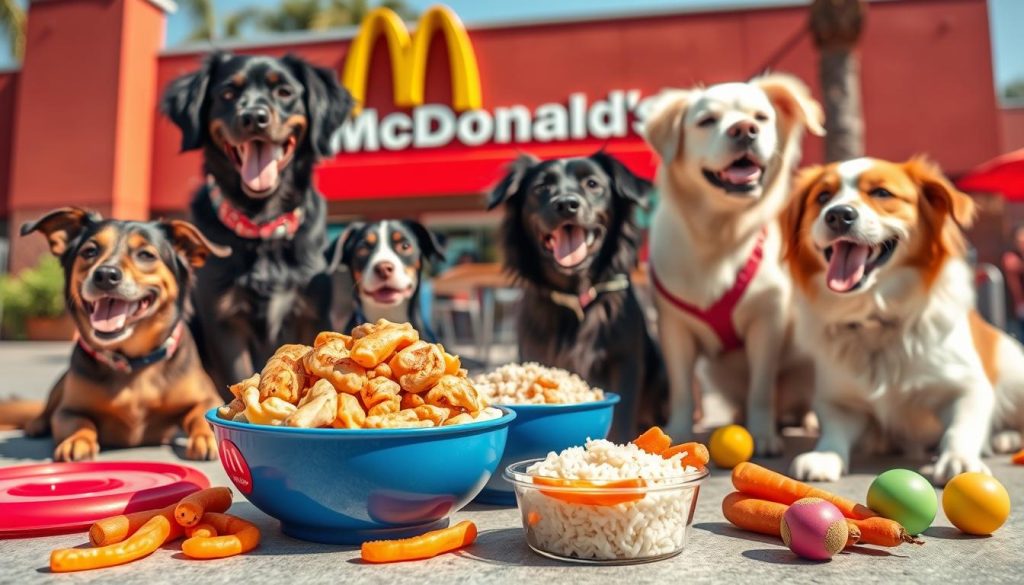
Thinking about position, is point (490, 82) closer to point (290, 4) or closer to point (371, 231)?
point (371, 231)

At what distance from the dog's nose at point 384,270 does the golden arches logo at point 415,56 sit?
10752 mm

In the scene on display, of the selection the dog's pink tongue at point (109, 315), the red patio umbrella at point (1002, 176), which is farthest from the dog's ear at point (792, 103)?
the red patio umbrella at point (1002, 176)

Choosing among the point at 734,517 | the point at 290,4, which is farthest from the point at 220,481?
the point at 290,4

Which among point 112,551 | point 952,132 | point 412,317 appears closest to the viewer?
point 112,551

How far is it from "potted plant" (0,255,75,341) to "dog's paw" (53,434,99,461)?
1308 centimetres

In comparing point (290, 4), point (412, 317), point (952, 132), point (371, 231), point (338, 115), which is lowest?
point (412, 317)

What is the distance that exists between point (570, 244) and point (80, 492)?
190 centimetres

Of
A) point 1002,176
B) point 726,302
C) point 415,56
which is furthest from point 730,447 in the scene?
point 415,56

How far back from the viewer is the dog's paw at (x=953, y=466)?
2326 mm

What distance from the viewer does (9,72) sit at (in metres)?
16.1

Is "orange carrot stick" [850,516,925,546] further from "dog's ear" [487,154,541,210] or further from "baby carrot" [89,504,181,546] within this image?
"dog's ear" [487,154,541,210]

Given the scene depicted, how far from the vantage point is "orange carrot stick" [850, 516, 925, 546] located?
1.63 m

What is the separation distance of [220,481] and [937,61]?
13153 mm

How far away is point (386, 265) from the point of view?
3150mm
